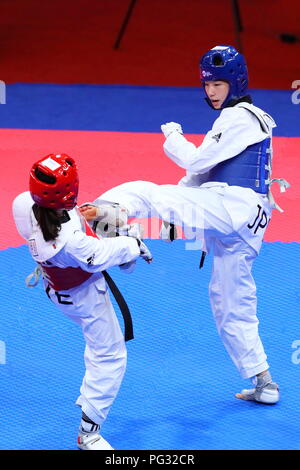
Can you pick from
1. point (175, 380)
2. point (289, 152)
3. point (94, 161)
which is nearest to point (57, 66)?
point (94, 161)

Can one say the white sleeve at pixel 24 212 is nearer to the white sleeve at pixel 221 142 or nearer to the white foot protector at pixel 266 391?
the white sleeve at pixel 221 142

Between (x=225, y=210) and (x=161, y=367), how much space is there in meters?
1.44

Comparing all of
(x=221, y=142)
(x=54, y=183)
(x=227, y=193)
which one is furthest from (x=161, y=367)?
(x=54, y=183)

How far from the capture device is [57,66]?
465 inches

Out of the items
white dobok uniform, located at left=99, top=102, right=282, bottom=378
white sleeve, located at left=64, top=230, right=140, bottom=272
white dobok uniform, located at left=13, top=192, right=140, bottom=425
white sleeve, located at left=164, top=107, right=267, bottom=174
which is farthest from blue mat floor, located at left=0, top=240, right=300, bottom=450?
white sleeve, located at left=164, top=107, right=267, bottom=174

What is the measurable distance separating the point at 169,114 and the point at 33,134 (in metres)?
1.77

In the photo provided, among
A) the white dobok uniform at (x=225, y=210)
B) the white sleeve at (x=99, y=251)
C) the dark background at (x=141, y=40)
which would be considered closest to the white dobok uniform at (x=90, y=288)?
the white sleeve at (x=99, y=251)

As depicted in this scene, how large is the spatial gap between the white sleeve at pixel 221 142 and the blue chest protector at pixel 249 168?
56 mm

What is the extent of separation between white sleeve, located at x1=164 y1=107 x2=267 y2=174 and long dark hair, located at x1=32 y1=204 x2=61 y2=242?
922mm

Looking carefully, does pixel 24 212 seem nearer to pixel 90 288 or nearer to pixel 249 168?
Answer: pixel 90 288

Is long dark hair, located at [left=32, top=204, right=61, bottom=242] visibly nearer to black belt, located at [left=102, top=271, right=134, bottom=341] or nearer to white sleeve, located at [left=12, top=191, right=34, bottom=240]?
white sleeve, located at [left=12, top=191, right=34, bottom=240]

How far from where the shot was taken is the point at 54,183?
13.2 ft

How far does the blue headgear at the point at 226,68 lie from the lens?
472 cm

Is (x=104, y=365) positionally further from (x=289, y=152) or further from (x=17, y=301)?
(x=289, y=152)
